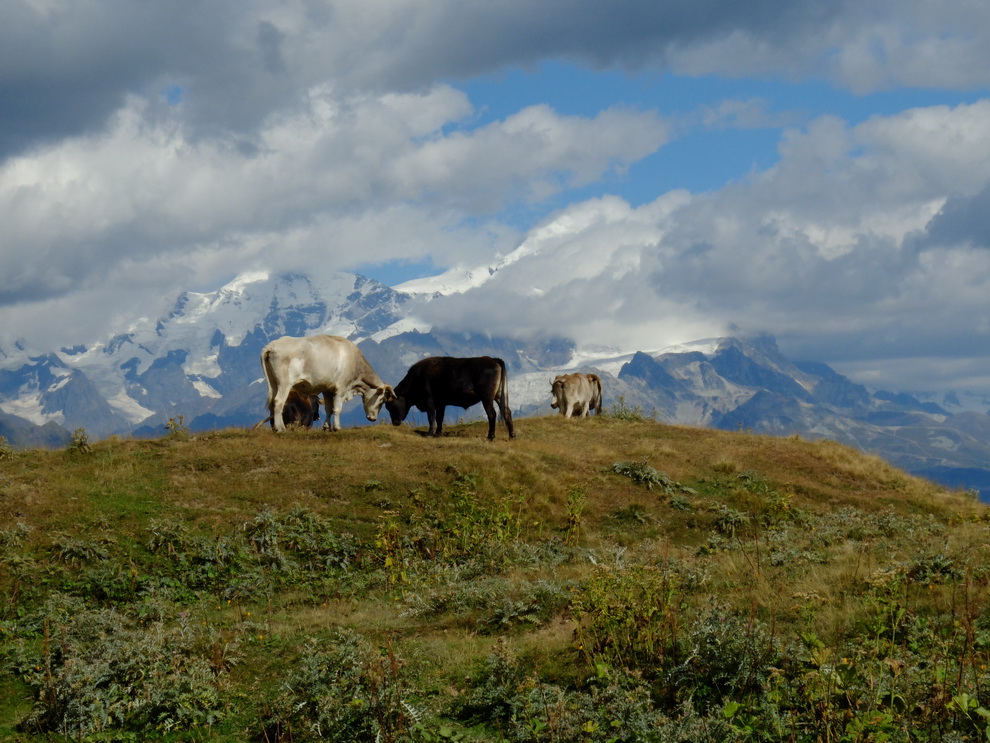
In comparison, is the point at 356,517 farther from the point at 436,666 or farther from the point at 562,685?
the point at 562,685

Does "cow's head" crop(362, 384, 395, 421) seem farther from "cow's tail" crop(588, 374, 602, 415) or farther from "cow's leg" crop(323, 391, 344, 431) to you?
"cow's tail" crop(588, 374, 602, 415)

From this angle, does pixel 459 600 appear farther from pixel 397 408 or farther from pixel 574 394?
pixel 574 394

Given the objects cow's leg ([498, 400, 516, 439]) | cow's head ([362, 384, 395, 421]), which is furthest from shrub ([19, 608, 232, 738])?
cow's head ([362, 384, 395, 421])

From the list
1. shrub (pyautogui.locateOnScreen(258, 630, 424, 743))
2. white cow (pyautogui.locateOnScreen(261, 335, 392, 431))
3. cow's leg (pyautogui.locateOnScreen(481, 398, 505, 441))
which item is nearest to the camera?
shrub (pyautogui.locateOnScreen(258, 630, 424, 743))

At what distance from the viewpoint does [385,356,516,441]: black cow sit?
2753 cm

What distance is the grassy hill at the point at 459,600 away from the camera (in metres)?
7.86

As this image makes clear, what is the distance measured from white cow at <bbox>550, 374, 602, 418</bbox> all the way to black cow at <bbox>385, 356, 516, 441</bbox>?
34.1 feet

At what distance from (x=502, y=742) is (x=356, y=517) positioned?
11.0m

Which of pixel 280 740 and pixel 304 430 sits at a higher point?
pixel 304 430

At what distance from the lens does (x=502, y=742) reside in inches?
310

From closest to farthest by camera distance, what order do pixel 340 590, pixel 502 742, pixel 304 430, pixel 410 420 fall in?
pixel 502 742
pixel 340 590
pixel 304 430
pixel 410 420

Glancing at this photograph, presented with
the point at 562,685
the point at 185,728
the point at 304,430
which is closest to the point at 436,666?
the point at 562,685

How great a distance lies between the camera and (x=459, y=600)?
12.3 m

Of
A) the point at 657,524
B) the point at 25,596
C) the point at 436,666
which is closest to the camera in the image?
the point at 436,666
